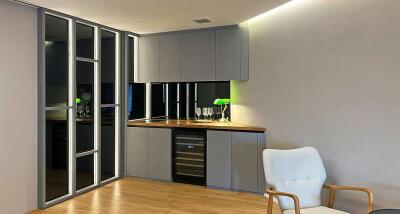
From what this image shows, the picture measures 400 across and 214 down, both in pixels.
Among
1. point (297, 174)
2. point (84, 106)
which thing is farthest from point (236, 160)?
point (84, 106)

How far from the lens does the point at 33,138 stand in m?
3.92

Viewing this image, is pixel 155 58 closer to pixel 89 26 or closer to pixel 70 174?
pixel 89 26

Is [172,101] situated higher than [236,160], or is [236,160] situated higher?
[172,101]

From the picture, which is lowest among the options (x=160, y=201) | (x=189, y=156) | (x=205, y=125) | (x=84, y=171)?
(x=160, y=201)

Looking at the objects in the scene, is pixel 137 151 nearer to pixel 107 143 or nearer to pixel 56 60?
pixel 107 143

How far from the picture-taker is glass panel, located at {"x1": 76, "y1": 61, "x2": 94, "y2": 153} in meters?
4.61

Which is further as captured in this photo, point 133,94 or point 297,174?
point 133,94

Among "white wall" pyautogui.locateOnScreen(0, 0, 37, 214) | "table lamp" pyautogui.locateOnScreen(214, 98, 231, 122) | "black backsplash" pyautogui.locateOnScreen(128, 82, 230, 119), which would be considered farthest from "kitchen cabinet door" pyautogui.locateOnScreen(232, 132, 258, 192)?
"white wall" pyautogui.locateOnScreen(0, 0, 37, 214)

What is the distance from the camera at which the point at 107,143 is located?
5254 mm

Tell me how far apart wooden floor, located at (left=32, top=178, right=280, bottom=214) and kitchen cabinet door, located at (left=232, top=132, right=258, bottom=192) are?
5.6 inches

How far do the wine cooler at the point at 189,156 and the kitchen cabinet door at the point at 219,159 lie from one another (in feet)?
0.35

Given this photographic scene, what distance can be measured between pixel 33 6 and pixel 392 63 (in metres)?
4.14

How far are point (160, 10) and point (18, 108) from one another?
2081 millimetres

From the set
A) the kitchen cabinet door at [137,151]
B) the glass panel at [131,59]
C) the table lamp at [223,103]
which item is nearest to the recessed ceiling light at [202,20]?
the table lamp at [223,103]
